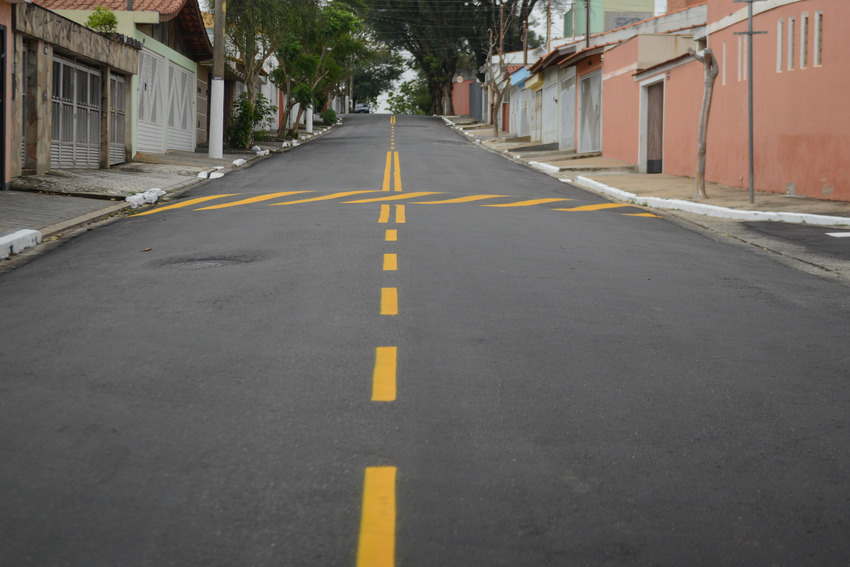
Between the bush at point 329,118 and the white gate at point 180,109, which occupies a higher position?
the bush at point 329,118

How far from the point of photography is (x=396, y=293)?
7.94 metres

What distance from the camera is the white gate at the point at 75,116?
21.6 metres

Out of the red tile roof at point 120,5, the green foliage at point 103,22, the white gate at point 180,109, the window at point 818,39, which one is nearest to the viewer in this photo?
the window at point 818,39

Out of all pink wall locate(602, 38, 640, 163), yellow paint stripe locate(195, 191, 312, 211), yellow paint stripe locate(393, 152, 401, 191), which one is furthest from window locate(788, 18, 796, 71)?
pink wall locate(602, 38, 640, 163)

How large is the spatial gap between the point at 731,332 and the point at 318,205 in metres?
9.52

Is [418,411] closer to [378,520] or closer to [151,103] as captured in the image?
[378,520]

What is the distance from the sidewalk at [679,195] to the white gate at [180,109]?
1170 centimetres

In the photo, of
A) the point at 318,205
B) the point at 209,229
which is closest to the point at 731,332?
the point at 209,229

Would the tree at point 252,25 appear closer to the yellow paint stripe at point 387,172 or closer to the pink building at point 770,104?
the yellow paint stripe at point 387,172

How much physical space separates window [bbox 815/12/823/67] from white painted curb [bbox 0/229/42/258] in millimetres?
13685

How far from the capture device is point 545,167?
30562 millimetres

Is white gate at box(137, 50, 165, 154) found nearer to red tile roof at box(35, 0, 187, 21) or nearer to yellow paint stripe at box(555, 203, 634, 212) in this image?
red tile roof at box(35, 0, 187, 21)

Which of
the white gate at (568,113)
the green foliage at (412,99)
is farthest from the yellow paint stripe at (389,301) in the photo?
the green foliage at (412,99)

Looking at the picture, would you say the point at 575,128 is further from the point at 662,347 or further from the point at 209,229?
the point at 662,347
